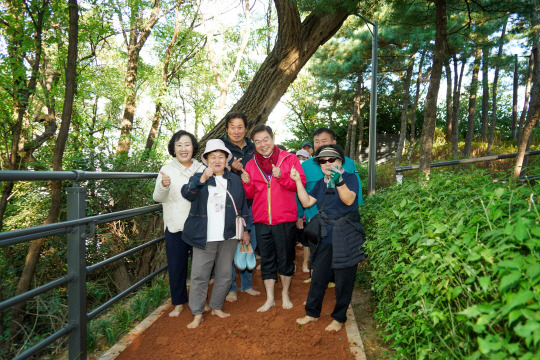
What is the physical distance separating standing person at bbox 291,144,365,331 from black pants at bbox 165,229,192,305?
1235 mm

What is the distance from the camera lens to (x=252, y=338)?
3.01 m

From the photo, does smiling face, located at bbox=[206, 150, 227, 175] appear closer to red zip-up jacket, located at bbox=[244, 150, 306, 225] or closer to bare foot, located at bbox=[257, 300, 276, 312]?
red zip-up jacket, located at bbox=[244, 150, 306, 225]

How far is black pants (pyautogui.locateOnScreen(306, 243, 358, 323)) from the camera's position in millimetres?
3062

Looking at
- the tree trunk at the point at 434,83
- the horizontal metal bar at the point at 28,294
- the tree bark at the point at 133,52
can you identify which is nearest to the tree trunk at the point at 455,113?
the tree trunk at the point at 434,83

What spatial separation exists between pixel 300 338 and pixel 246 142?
2.25 metres

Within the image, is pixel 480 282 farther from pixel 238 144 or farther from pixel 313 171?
pixel 238 144

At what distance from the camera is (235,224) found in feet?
11.0

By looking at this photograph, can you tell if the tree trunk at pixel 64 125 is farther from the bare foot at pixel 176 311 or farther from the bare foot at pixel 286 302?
the bare foot at pixel 286 302

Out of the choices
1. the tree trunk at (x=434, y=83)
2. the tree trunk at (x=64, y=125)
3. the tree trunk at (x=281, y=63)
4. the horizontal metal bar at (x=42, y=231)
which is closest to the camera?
the horizontal metal bar at (x=42, y=231)

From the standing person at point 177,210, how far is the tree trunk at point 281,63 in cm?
169

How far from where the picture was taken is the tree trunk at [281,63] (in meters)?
5.13

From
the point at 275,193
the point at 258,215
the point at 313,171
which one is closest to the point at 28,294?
the point at 258,215

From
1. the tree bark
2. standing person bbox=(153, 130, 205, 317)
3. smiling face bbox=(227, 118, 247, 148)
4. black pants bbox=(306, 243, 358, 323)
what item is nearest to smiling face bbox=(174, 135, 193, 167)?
standing person bbox=(153, 130, 205, 317)

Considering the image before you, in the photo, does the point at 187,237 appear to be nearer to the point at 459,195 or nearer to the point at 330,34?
the point at 459,195
